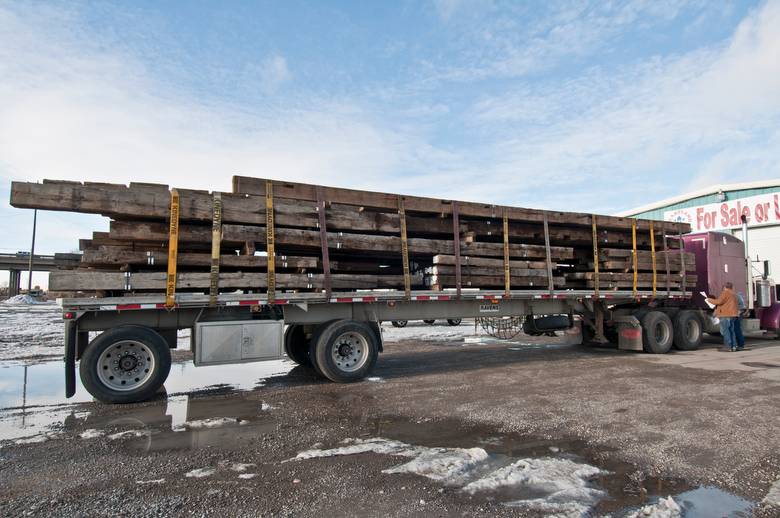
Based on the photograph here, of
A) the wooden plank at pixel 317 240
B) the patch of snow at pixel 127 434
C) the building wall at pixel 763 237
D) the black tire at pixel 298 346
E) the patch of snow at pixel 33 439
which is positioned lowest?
the patch of snow at pixel 127 434

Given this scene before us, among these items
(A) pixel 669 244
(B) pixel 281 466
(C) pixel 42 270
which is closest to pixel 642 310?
(A) pixel 669 244

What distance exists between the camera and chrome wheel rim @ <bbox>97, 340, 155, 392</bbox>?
660 cm

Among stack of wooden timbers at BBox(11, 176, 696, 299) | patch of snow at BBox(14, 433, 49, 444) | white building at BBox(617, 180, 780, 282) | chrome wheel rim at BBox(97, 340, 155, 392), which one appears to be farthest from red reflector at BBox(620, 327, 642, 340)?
white building at BBox(617, 180, 780, 282)

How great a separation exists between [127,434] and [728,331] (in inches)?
512

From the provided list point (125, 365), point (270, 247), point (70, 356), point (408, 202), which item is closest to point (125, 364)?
point (125, 365)

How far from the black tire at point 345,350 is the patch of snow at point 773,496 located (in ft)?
18.2

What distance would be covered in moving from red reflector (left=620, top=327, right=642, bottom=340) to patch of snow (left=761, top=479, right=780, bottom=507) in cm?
818

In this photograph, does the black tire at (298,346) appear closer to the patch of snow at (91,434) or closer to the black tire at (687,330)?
the patch of snow at (91,434)

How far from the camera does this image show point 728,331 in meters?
12.0

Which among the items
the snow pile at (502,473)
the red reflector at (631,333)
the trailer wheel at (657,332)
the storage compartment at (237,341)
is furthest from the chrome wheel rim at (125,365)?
the trailer wheel at (657,332)

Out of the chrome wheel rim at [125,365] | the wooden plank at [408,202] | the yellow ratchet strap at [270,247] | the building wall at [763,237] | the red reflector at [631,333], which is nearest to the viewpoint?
the chrome wheel rim at [125,365]

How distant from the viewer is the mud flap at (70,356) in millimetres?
6535

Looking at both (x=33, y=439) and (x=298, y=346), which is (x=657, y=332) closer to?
(x=298, y=346)

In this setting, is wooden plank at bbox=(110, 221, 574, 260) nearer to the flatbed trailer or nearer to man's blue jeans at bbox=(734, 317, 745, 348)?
the flatbed trailer
